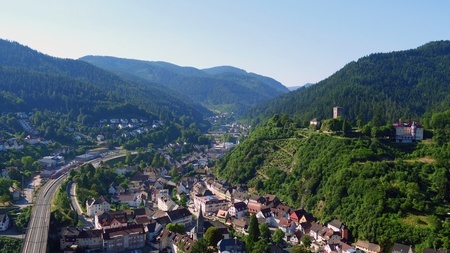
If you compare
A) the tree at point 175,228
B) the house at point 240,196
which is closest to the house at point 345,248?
the tree at point 175,228

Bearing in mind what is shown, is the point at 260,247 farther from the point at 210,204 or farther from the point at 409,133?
the point at 409,133

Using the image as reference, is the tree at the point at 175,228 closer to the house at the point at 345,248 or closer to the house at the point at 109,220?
the house at the point at 109,220

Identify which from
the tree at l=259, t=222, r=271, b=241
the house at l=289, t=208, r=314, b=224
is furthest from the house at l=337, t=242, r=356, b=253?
the tree at l=259, t=222, r=271, b=241

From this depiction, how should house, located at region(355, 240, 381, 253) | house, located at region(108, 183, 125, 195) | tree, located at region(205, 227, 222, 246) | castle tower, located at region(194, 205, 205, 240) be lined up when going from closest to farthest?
house, located at region(355, 240, 381, 253), tree, located at region(205, 227, 222, 246), castle tower, located at region(194, 205, 205, 240), house, located at region(108, 183, 125, 195)

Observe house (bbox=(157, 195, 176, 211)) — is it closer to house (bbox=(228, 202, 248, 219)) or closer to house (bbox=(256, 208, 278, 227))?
house (bbox=(228, 202, 248, 219))

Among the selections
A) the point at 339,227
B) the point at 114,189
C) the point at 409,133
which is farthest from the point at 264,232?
the point at 409,133
